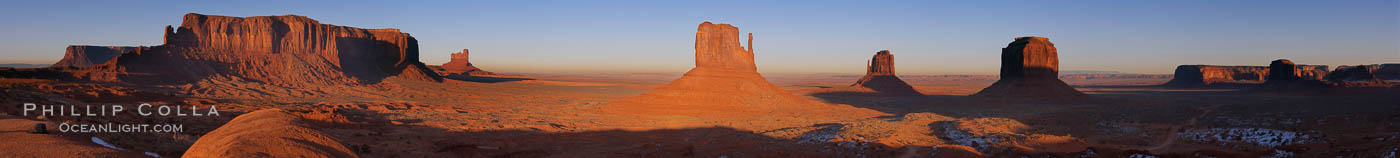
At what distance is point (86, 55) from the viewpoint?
71.1 meters

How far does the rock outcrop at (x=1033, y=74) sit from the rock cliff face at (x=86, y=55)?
90429mm

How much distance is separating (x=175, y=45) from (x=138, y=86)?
40.1 feet

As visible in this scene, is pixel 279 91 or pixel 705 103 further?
pixel 279 91

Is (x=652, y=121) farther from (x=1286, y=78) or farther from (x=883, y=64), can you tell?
(x=1286, y=78)

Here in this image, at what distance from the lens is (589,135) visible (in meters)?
18.7

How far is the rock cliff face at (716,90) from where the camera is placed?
99.3 ft

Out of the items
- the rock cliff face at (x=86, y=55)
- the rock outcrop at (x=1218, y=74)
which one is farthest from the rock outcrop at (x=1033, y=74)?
the rock cliff face at (x=86, y=55)

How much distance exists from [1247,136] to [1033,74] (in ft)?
107

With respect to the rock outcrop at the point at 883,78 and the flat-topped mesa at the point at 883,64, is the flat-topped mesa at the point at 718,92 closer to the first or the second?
the rock outcrop at the point at 883,78

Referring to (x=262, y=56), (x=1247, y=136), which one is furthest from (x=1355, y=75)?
(x=262, y=56)

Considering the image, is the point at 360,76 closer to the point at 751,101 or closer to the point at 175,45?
the point at 175,45

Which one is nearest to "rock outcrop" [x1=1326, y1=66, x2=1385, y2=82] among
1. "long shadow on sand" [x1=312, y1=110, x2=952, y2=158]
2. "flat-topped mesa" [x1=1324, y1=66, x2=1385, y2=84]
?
"flat-topped mesa" [x1=1324, y1=66, x2=1385, y2=84]

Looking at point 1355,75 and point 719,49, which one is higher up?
point 719,49

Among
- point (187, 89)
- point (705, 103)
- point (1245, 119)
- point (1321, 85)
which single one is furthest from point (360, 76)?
point (1321, 85)
